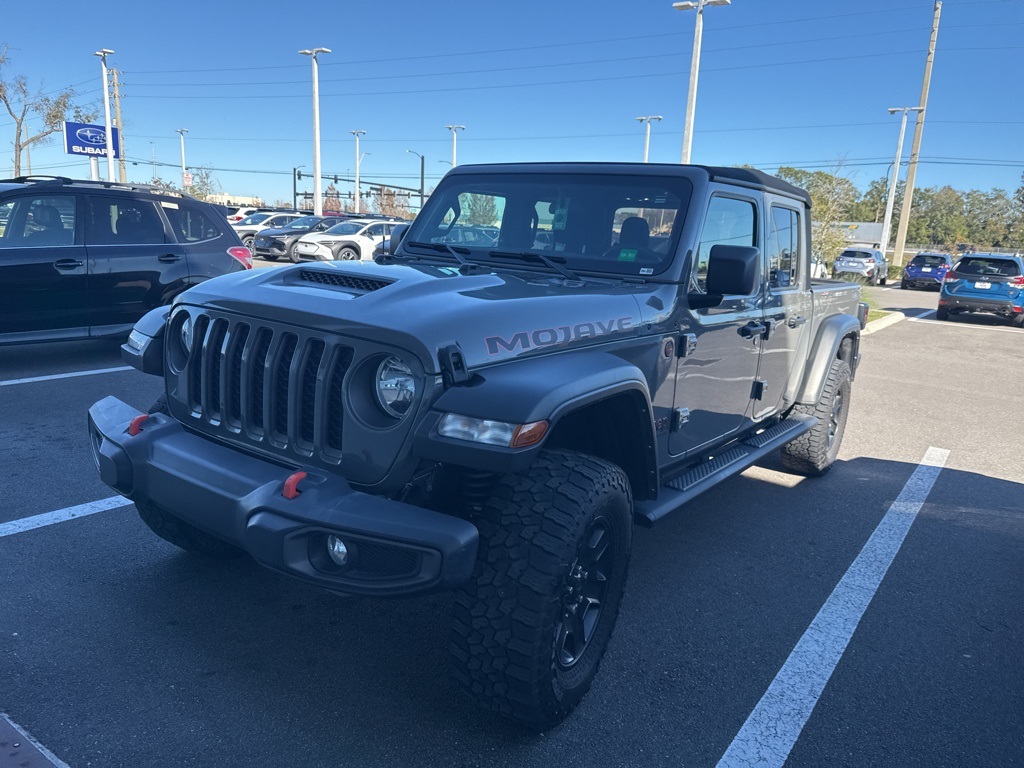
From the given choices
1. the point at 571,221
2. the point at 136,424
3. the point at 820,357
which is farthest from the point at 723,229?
the point at 136,424

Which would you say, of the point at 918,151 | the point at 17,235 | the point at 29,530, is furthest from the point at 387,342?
the point at 918,151

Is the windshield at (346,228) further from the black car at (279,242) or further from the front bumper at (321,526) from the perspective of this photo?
the front bumper at (321,526)

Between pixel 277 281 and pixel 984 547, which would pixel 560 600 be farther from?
pixel 984 547

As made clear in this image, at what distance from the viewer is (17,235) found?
7.16 meters

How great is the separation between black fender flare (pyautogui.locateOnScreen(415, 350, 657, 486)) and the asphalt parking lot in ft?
2.01

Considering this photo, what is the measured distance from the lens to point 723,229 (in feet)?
12.9

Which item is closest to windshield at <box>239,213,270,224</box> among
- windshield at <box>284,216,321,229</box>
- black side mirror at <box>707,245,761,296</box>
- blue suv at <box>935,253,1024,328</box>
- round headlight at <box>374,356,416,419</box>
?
windshield at <box>284,216,321,229</box>

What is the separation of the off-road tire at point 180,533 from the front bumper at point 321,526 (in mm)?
868

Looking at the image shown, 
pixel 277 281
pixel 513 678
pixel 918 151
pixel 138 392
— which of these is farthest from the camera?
pixel 918 151

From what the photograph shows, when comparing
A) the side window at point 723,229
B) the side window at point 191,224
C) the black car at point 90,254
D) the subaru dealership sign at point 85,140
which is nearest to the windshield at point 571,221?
the side window at point 723,229

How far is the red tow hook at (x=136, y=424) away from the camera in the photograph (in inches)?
114

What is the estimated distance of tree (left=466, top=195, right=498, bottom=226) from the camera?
4.04m

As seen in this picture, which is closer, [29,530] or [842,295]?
[29,530]

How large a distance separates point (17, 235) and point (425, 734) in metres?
6.72
